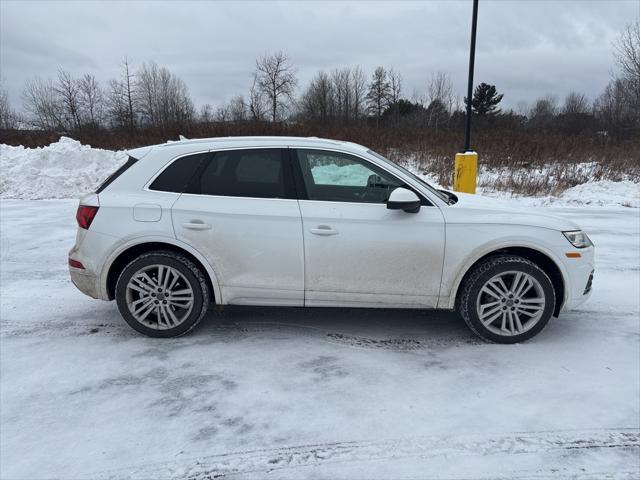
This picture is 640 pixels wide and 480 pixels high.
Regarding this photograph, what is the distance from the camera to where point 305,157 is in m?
4.09

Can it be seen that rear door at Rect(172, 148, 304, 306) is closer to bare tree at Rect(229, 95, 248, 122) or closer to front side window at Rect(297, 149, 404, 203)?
front side window at Rect(297, 149, 404, 203)

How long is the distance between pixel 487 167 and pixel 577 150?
3.87 meters

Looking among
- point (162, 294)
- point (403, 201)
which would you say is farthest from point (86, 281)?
point (403, 201)

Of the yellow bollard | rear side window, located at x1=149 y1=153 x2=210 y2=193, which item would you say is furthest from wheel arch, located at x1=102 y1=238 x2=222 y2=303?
the yellow bollard

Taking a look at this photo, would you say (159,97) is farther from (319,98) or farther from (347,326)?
(347,326)

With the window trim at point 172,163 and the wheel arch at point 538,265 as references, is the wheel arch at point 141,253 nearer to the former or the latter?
the window trim at point 172,163

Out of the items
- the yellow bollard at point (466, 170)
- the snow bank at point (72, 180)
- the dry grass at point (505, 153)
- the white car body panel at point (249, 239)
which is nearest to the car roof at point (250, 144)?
the white car body panel at point (249, 239)

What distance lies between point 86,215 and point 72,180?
433 inches

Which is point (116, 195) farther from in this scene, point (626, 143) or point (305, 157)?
point (626, 143)

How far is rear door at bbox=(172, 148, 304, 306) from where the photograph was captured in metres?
3.88

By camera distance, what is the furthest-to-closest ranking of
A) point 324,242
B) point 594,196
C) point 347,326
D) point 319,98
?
point 319,98, point 594,196, point 347,326, point 324,242

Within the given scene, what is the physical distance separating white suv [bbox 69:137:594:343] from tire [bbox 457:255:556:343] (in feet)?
0.03

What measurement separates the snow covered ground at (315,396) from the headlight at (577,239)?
2.82ft

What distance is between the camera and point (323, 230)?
12.6 feet
